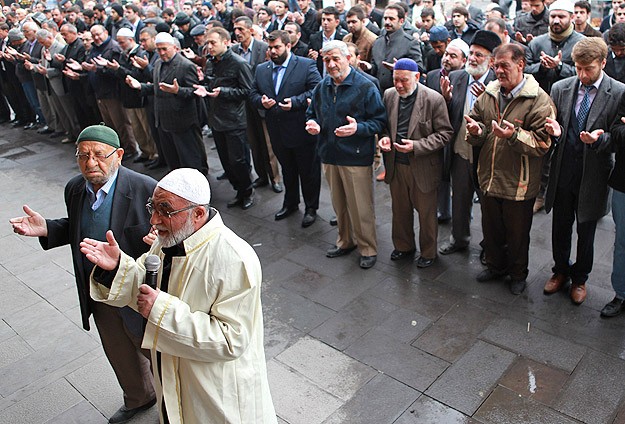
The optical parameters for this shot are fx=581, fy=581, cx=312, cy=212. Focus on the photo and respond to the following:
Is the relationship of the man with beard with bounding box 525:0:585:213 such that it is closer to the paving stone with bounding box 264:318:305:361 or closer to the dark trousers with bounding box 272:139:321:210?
the dark trousers with bounding box 272:139:321:210

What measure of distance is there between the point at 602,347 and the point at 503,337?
665mm

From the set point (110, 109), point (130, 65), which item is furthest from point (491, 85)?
point (110, 109)

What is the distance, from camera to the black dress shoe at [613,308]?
14.5ft

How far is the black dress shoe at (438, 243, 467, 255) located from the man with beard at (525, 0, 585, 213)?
1.22 meters

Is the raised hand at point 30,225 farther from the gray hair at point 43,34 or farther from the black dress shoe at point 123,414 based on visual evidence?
the gray hair at point 43,34

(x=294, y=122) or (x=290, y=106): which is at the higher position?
(x=290, y=106)

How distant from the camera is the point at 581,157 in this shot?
4.39m

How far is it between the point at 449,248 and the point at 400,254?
479 mm

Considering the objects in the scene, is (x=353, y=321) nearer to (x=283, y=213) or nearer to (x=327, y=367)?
(x=327, y=367)

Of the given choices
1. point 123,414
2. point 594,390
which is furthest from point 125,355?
point 594,390

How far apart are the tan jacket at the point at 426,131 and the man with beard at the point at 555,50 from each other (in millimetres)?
1337

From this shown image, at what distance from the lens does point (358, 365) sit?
13.6 ft

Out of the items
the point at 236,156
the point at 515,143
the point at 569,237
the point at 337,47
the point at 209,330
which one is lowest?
the point at 569,237

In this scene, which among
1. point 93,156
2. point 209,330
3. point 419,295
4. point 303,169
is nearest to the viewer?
point 209,330
